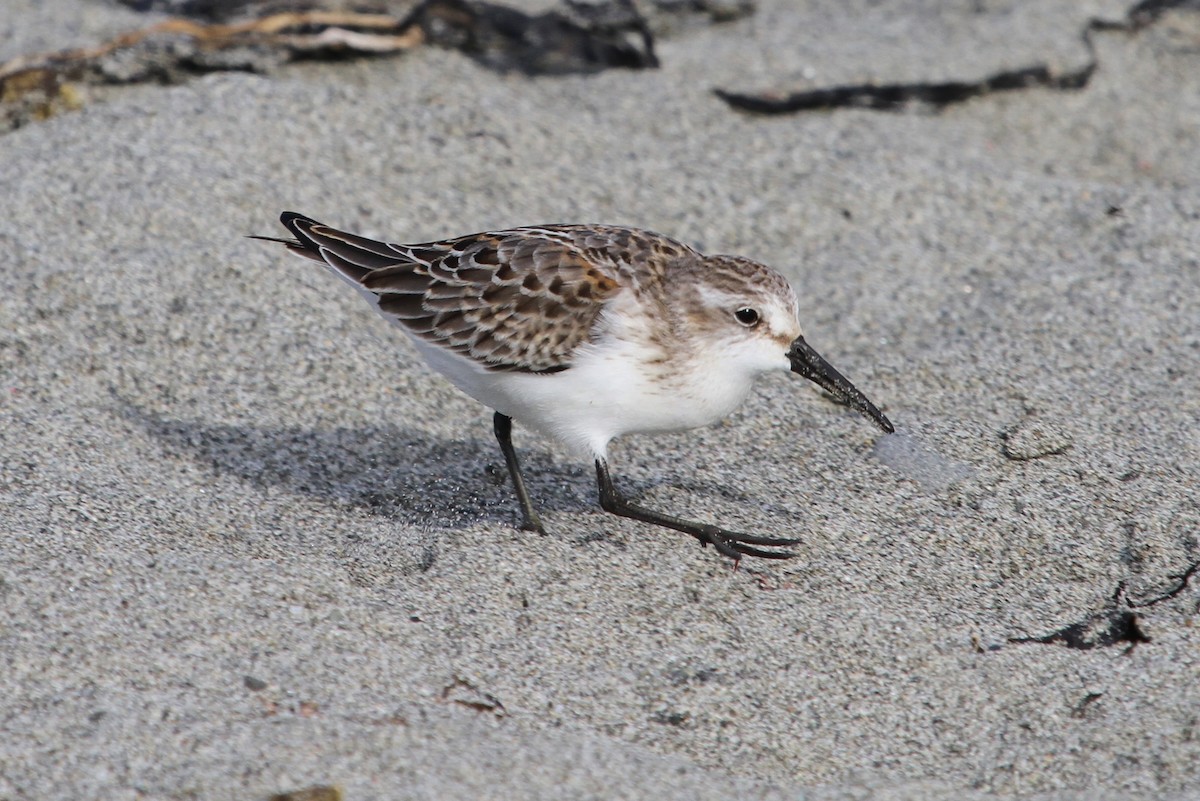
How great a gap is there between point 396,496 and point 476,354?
0.59 metres

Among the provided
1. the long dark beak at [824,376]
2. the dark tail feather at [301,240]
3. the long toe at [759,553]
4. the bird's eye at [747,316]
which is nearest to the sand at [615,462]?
the long toe at [759,553]

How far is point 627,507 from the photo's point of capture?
4.09 metres

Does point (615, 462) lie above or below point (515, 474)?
below

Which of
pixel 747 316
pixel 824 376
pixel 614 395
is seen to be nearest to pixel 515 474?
pixel 614 395

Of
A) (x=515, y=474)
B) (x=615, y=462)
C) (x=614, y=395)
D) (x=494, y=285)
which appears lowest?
(x=615, y=462)

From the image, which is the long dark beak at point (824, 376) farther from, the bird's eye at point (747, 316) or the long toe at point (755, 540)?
the long toe at point (755, 540)

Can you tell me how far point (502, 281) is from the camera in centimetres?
411

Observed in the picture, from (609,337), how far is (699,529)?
626 mm

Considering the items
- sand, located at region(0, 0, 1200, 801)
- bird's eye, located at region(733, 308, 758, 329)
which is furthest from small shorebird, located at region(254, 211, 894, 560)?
sand, located at region(0, 0, 1200, 801)

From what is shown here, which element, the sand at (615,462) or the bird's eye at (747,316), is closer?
the sand at (615,462)

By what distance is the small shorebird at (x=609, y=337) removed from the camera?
12.9ft

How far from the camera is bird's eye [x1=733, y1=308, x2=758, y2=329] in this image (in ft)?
Result: 13.0

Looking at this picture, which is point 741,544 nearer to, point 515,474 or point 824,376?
point 824,376

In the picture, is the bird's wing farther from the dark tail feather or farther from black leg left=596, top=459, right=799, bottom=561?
black leg left=596, top=459, right=799, bottom=561
